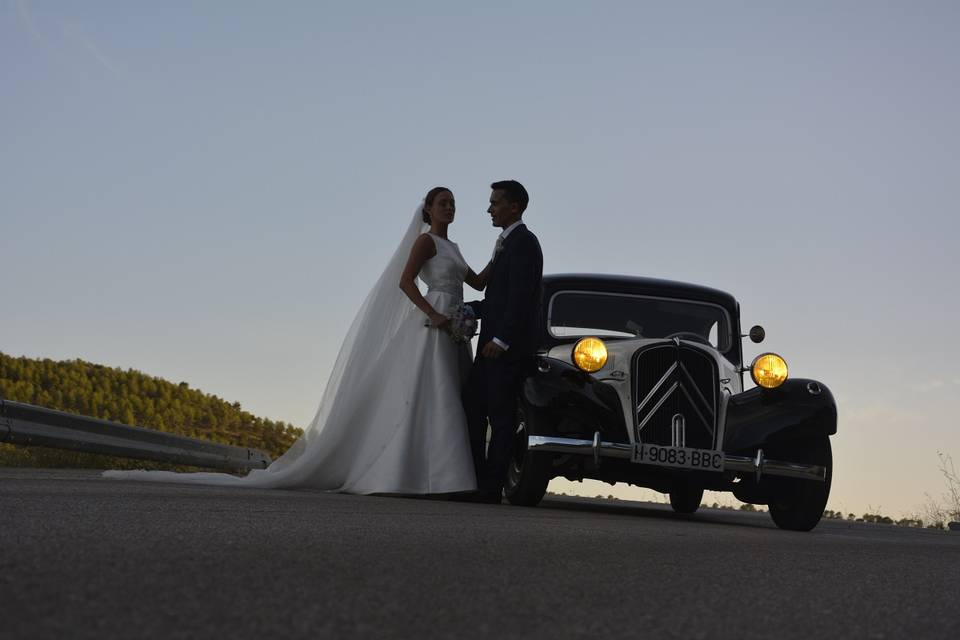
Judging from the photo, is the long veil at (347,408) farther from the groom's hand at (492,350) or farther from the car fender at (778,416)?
the car fender at (778,416)

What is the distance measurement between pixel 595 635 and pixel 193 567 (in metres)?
1.28

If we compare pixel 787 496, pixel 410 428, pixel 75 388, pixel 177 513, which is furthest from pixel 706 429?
pixel 75 388

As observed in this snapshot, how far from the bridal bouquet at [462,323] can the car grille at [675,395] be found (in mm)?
1591

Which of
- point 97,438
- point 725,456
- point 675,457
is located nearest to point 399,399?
point 675,457

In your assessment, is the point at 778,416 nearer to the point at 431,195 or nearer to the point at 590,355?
the point at 590,355

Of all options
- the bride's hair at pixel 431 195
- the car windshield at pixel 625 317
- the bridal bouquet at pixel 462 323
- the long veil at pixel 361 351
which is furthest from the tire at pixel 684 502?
the bride's hair at pixel 431 195

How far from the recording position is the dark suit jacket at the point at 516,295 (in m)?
8.74

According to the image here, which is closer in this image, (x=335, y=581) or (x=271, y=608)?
(x=271, y=608)

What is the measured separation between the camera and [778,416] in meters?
8.36

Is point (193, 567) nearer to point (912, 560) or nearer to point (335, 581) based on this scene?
point (335, 581)

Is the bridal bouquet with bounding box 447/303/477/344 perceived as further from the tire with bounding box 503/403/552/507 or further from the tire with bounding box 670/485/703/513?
the tire with bounding box 670/485/703/513

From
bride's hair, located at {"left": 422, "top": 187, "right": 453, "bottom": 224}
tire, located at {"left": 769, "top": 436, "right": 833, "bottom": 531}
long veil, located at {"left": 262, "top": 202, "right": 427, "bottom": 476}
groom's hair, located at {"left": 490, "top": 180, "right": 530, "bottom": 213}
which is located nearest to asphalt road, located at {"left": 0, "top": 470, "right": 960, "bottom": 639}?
tire, located at {"left": 769, "top": 436, "right": 833, "bottom": 531}

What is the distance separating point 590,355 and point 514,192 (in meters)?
1.57

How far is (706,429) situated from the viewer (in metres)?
8.29
